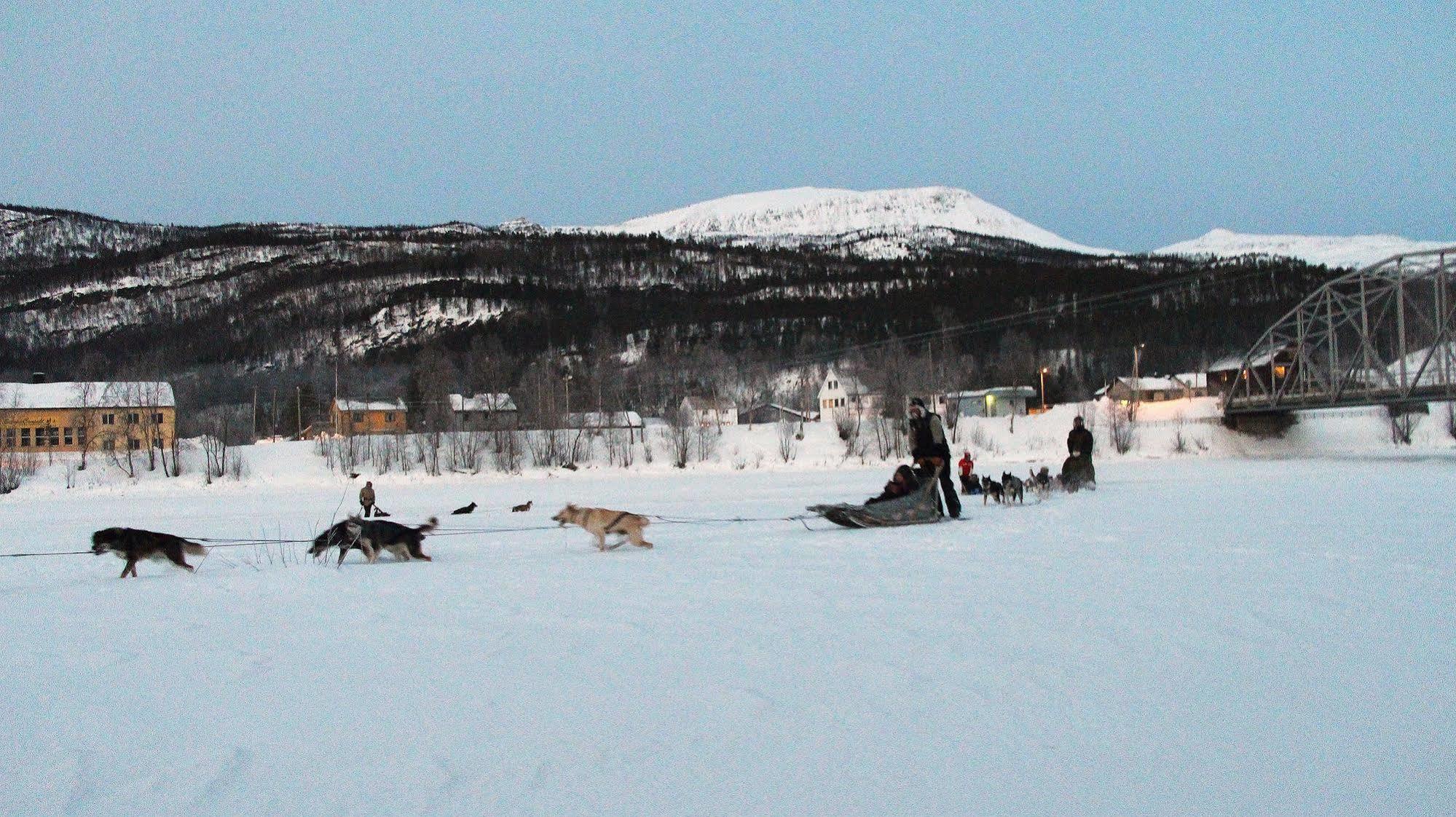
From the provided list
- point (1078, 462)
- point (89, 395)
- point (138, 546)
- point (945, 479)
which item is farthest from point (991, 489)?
point (89, 395)

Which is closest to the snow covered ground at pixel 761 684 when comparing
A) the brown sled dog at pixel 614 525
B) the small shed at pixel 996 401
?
the brown sled dog at pixel 614 525

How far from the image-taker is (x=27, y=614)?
24.0 feet

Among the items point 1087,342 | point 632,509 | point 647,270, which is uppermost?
point 647,270

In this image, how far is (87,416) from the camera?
53031mm

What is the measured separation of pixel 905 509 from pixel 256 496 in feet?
90.6

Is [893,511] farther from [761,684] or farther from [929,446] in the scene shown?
[761,684]

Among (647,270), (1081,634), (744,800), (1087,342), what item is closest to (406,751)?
(744,800)

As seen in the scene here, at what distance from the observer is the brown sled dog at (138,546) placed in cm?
1018

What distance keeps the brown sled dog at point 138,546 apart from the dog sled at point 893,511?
724cm

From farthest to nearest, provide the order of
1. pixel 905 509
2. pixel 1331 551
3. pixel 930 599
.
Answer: pixel 905 509, pixel 1331 551, pixel 930 599

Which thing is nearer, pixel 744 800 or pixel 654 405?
pixel 744 800

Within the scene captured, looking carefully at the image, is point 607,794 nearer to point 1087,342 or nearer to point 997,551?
point 997,551

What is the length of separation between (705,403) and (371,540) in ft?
223

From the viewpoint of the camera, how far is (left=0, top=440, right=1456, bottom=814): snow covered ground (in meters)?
3.57
